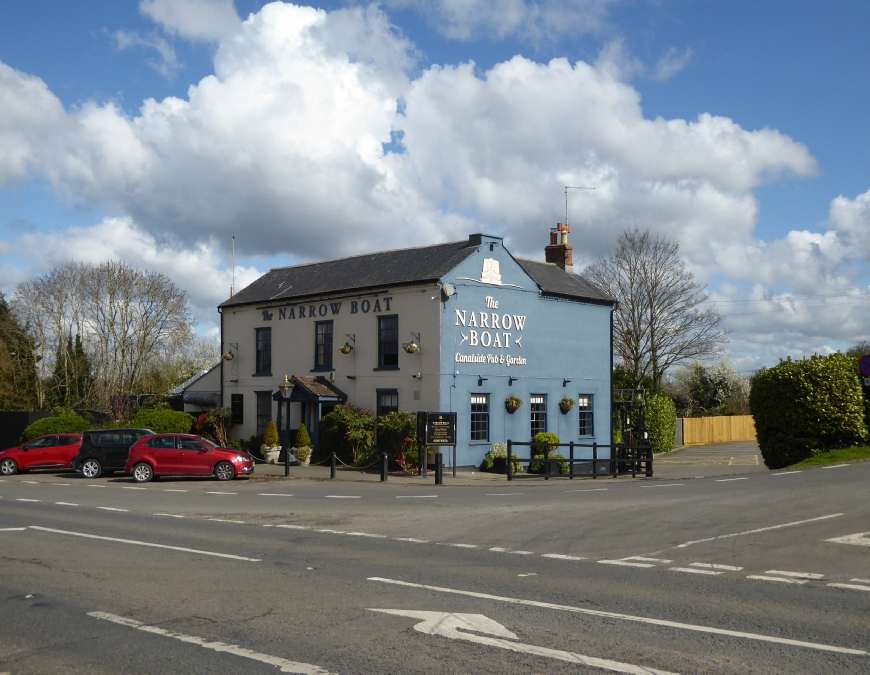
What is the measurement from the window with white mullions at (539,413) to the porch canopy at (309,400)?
7226 mm

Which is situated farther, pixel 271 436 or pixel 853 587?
pixel 271 436

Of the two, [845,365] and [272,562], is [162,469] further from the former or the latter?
[845,365]

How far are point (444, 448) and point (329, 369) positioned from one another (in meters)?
6.55

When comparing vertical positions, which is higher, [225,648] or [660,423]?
[660,423]

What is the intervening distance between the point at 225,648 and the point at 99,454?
23120 mm

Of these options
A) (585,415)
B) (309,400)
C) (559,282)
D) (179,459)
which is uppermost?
(559,282)

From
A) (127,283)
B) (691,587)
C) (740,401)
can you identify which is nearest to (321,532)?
(691,587)

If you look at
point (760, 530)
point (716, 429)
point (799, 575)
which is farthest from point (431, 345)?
point (716, 429)

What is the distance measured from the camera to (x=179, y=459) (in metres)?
26.0

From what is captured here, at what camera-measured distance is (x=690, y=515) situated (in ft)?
50.6

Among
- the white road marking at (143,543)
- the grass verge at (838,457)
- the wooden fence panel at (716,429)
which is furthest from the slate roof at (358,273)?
the wooden fence panel at (716,429)

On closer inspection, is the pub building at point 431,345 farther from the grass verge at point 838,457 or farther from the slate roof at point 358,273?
the grass verge at point 838,457

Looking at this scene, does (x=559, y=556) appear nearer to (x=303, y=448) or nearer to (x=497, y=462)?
(x=497, y=462)

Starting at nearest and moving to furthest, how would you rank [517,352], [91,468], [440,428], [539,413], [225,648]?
[225,648] < [440,428] < [91,468] < [517,352] < [539,413]
